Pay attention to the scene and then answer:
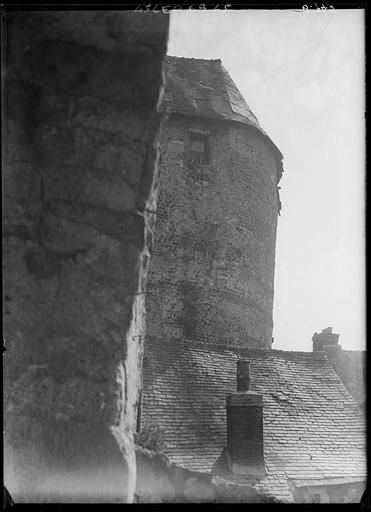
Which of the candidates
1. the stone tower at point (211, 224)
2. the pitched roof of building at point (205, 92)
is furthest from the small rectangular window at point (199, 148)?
the pitched roof of building at point (205, 92)

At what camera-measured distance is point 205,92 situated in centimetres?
2052

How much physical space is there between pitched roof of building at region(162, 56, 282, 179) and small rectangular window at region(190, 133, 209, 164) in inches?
27.5

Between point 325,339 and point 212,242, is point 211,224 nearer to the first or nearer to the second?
point 212,242

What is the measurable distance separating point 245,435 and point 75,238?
10023mm

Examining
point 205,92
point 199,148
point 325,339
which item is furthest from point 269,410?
point 205,92

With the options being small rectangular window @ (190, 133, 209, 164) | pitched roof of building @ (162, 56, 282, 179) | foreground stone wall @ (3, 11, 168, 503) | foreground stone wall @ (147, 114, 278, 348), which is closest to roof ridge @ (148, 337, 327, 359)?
foreground stone wall @ (147, 114, 278, 348)

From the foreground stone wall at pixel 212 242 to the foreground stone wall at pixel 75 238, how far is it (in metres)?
15.5

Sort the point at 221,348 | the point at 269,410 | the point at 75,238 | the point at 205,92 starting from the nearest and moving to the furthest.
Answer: the point at 75,238 < the point at 269,410 < the point at 221,348 < the point at 205,92

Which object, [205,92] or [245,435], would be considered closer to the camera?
[245,435]

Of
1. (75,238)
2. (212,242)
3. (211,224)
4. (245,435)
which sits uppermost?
(211,224)

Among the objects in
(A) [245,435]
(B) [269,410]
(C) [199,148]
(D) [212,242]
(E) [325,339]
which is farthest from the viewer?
(E) [325,339]

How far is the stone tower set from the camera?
1828 cm

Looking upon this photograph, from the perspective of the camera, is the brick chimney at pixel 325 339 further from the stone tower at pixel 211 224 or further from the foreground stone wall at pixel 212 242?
the foreground stone wall at pixel 212 242

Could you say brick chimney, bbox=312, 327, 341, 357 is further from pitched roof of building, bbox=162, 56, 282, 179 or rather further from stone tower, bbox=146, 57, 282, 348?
pitched roof of building, bbox=162, 56, 282, 179
